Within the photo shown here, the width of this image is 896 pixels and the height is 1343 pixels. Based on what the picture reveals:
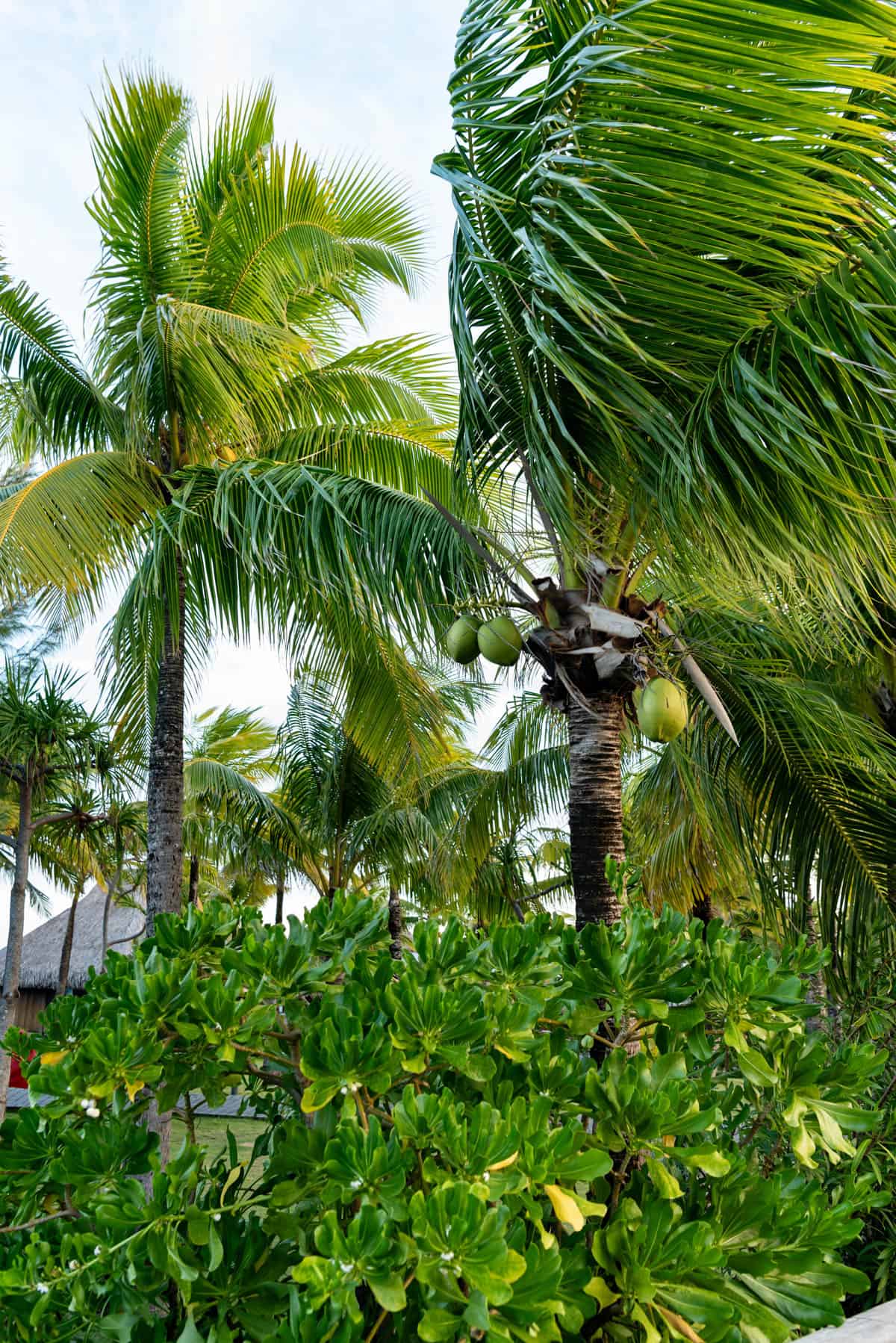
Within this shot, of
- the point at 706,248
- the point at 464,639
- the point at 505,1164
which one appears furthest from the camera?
the point at 464,639

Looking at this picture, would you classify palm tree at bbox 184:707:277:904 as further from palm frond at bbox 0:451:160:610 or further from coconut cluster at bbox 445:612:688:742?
coconut cluster at bbox 445:612:688:742

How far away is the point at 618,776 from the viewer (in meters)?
3.88

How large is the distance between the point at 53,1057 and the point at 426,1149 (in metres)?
0.70

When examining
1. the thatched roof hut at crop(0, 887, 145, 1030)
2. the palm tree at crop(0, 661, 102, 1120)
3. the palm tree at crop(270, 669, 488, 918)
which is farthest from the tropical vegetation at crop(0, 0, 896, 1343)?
the thatched roof hut at crop(0, 887, 145, 1030)

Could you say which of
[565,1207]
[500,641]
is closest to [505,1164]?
[565,1207]

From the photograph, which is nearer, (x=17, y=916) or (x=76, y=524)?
(x=76, y=524)

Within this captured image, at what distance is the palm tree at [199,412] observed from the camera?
5.92 meters

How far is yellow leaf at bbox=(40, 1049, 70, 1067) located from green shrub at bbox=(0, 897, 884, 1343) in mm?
11

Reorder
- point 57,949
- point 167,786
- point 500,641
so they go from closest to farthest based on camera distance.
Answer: point 500,641 < point 167,786 < point 57,949

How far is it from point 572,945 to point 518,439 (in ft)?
7.26

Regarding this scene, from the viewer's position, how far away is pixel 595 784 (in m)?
3.84

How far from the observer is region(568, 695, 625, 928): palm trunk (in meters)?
3.80

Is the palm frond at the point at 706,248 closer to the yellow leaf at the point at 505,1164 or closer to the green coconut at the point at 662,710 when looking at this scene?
the green coconut at the point at 662,710

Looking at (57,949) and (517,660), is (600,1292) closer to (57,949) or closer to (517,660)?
(517,660)
